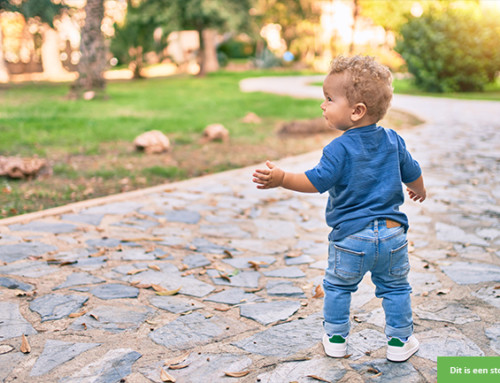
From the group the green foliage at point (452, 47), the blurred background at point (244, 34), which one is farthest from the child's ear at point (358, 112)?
the green foliage at point (452, 47)

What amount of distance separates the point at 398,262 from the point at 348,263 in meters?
0.24

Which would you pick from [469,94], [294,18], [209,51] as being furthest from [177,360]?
[294,18]

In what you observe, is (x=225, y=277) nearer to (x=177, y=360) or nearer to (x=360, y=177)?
(x=177, y=360)

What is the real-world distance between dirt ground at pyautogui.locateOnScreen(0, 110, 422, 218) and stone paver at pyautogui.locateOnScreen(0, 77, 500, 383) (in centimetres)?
47

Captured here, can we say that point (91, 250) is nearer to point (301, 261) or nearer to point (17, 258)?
point (17, 258)

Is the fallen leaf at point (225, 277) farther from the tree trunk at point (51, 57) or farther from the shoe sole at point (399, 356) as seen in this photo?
the tree trunk at point (51, 57)

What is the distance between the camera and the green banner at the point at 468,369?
232 cm

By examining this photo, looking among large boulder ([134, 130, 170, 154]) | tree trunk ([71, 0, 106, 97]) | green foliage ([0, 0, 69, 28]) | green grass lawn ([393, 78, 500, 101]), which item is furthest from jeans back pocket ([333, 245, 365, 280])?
green foliage ([0, 0, 69, 28])

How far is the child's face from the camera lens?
237 cm

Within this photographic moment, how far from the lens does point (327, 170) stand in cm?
235

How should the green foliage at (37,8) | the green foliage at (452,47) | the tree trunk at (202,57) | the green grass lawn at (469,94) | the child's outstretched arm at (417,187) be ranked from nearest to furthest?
1. the child's outstretched arm at (417,187)
2. the green foliage at (37,8)
3. the green grass lawn at (469,94)
4. the green foliage at (452,47)
5. the tree trunk at (202,57)

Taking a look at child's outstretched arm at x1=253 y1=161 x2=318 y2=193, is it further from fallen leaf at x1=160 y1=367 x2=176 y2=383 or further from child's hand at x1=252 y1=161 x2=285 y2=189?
fallen leaf at x1=160 y1=367 x2=176 y2=383

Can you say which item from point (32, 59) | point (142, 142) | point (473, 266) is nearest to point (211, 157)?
point (142, 142)

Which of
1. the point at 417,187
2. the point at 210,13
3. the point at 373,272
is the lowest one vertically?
the point at 373,272
